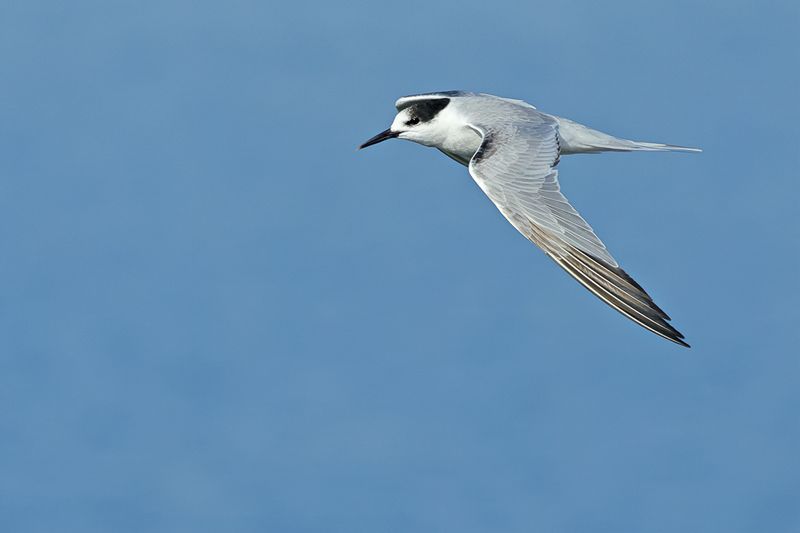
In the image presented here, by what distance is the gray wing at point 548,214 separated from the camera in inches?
390

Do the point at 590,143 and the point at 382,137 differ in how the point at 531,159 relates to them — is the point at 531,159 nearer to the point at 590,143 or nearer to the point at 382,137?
the point at 590,143

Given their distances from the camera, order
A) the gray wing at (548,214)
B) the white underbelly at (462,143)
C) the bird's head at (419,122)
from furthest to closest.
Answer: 1. the bird's head at (419,122)
2. the white underbelly at (462,143)
3. the gray wing at (548,214)

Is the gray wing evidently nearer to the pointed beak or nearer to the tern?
the tern

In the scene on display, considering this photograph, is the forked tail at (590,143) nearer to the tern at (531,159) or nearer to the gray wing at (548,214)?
the tern at (531,159)

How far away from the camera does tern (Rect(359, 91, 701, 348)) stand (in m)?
9.94

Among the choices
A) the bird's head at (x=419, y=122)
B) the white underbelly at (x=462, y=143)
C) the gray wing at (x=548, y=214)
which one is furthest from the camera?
the bird's head at (x=419, y=122)

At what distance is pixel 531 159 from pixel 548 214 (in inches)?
35.5

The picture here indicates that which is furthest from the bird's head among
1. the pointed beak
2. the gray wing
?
the gray wing

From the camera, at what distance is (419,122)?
42.4 ft

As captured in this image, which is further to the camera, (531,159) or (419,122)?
(419,122)

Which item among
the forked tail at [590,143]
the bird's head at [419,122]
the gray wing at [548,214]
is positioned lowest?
the gray wing at [548,214]

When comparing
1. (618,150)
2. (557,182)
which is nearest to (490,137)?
(557,182)

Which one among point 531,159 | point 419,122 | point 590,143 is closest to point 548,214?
point 531,159

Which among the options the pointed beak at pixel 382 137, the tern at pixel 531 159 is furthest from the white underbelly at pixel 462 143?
the pointed beak at pixel 382 137
